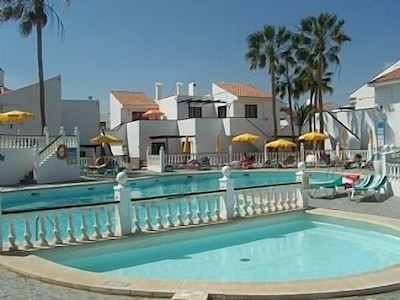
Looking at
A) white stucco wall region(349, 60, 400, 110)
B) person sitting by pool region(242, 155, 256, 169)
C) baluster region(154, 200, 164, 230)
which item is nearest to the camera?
baluster region(154, 200, 164, 230)

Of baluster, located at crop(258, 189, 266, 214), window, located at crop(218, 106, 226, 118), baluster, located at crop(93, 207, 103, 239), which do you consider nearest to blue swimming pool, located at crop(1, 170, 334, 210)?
baluster, located at crop(258, 189, 266, 214)

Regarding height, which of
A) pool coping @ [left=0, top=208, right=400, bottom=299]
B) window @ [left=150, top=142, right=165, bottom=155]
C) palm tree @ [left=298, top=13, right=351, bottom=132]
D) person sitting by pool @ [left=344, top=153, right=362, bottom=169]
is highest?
palm tree @ [left=298, top=13, right=351, bottom=132]

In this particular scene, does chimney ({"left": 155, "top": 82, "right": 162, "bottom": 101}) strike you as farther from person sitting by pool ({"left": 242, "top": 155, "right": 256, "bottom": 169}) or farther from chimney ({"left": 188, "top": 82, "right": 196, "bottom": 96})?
person sitting by pool ({"left": 242, "top": 155, "right": 256, "bottom": 169})

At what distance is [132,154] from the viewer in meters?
40.7

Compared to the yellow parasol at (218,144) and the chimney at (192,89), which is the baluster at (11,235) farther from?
the chimney at (192,89)

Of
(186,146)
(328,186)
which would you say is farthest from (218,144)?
(328,186)

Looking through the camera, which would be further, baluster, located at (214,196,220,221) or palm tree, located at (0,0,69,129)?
palm tree, located at (0,0,69,129)

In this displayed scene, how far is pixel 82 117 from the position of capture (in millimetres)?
40406

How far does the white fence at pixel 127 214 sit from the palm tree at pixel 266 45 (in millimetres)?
27986

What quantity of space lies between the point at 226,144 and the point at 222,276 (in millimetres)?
32424

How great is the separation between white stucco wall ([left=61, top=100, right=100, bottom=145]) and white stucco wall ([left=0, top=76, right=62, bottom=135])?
4.22 feet

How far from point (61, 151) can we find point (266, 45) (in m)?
20.9

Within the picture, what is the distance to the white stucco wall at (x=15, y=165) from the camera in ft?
82.7

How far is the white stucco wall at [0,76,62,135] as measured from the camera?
1403 inches
